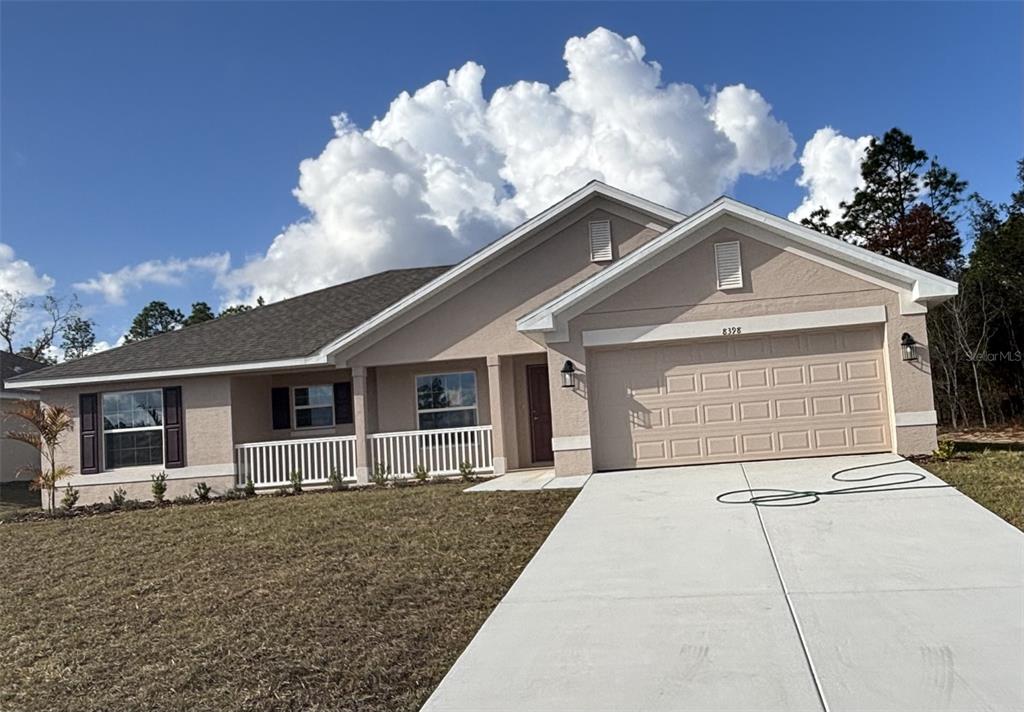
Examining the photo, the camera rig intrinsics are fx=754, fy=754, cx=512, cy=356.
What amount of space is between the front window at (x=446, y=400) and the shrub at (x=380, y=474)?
1.47 metres

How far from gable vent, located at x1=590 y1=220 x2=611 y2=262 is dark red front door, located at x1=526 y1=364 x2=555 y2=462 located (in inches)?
97.9

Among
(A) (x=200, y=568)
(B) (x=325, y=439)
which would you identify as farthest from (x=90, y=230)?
(A) (x=200, y=568)

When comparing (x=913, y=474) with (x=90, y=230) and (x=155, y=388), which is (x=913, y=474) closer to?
(x=155, y=388)

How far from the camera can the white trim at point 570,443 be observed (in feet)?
41.0

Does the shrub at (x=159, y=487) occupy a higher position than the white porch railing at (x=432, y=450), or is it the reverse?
the white porch railing at (x=432, y=450)

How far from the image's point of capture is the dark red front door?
1552 cm

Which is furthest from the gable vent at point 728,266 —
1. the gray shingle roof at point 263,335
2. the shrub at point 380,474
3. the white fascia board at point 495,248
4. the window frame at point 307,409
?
the window frame at point 307,409

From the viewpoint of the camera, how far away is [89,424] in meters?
15.9

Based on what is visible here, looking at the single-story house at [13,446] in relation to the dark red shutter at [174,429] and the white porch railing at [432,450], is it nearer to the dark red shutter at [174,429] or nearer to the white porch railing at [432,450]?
the dark red shutter at [174,429]

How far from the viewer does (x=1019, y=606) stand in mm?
5395

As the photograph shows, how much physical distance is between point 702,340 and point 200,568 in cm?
817

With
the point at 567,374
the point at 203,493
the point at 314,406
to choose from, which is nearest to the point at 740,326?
the point at 567,374

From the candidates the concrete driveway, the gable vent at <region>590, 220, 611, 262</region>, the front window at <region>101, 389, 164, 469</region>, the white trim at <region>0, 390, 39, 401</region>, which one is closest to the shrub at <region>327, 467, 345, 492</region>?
the front window at <region>101, 389, 164, 469</region>

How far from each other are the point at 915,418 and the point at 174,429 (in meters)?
13.8
